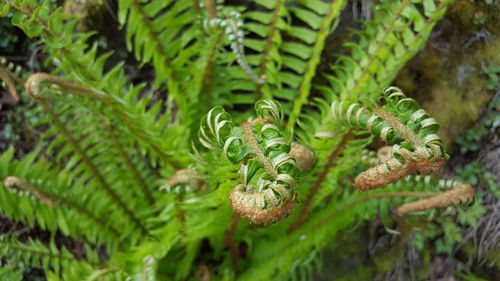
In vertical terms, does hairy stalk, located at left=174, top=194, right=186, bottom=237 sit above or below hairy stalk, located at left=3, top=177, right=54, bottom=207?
below

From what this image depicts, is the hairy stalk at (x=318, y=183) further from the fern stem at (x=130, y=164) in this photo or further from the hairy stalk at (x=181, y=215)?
the fern stem at (x=130, y=164)

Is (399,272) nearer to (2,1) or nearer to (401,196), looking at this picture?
(401,196)

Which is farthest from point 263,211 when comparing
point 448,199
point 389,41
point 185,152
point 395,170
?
point 389,41

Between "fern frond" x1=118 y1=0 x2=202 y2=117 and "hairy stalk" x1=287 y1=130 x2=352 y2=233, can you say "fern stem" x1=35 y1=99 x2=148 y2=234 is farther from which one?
"hairy stalk" x1=287 y1=130 x2=352 y2=233

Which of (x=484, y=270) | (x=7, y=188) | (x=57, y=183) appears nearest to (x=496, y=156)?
(x=484, y=270)

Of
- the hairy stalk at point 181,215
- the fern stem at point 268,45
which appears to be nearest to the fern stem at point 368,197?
the hairy stalk at point 181,215

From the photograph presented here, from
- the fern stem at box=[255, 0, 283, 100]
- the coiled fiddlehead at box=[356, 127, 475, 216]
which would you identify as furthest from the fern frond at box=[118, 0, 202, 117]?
the coiled fiddlehead at box=[356, 127, 475, 216]
